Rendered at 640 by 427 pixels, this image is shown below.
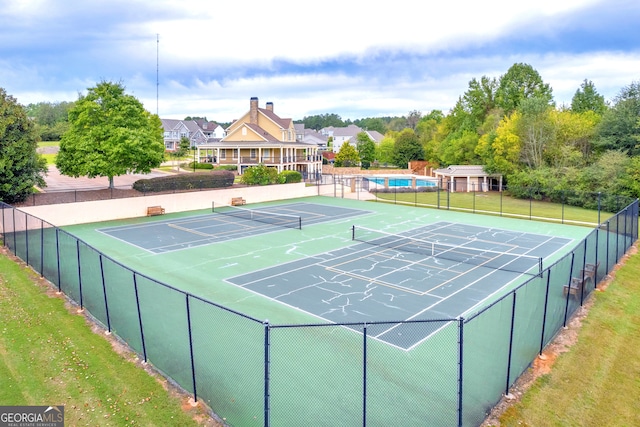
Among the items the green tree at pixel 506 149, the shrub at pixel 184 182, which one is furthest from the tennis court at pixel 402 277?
the green tree at pixel 506 149

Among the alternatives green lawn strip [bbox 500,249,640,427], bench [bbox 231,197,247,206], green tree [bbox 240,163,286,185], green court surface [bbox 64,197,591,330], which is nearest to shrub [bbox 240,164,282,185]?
green tree [bbox 240,163,286,185]

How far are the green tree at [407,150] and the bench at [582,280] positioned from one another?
64.5 metres

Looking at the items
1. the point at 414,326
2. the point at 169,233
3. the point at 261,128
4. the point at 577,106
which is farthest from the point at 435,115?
the point at 414,326

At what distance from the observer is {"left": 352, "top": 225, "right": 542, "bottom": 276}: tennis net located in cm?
1984

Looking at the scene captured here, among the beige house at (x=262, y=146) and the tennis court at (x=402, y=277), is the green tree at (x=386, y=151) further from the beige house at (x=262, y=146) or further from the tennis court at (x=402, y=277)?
the tennis court at (x=402, y=277)

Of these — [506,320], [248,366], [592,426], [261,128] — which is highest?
[261,128]

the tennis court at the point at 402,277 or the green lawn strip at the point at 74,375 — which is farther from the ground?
the green lawn strip at the point at 74,375

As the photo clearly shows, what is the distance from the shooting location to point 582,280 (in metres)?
14.4

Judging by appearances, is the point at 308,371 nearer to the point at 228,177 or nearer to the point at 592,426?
the point at 592,426

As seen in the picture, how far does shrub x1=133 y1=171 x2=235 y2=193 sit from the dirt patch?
29605 millimetres

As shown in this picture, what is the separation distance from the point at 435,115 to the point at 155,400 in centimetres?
10234

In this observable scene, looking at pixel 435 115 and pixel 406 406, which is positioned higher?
pixel 435 115

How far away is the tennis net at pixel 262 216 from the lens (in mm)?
30297

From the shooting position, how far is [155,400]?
879 centimetres
